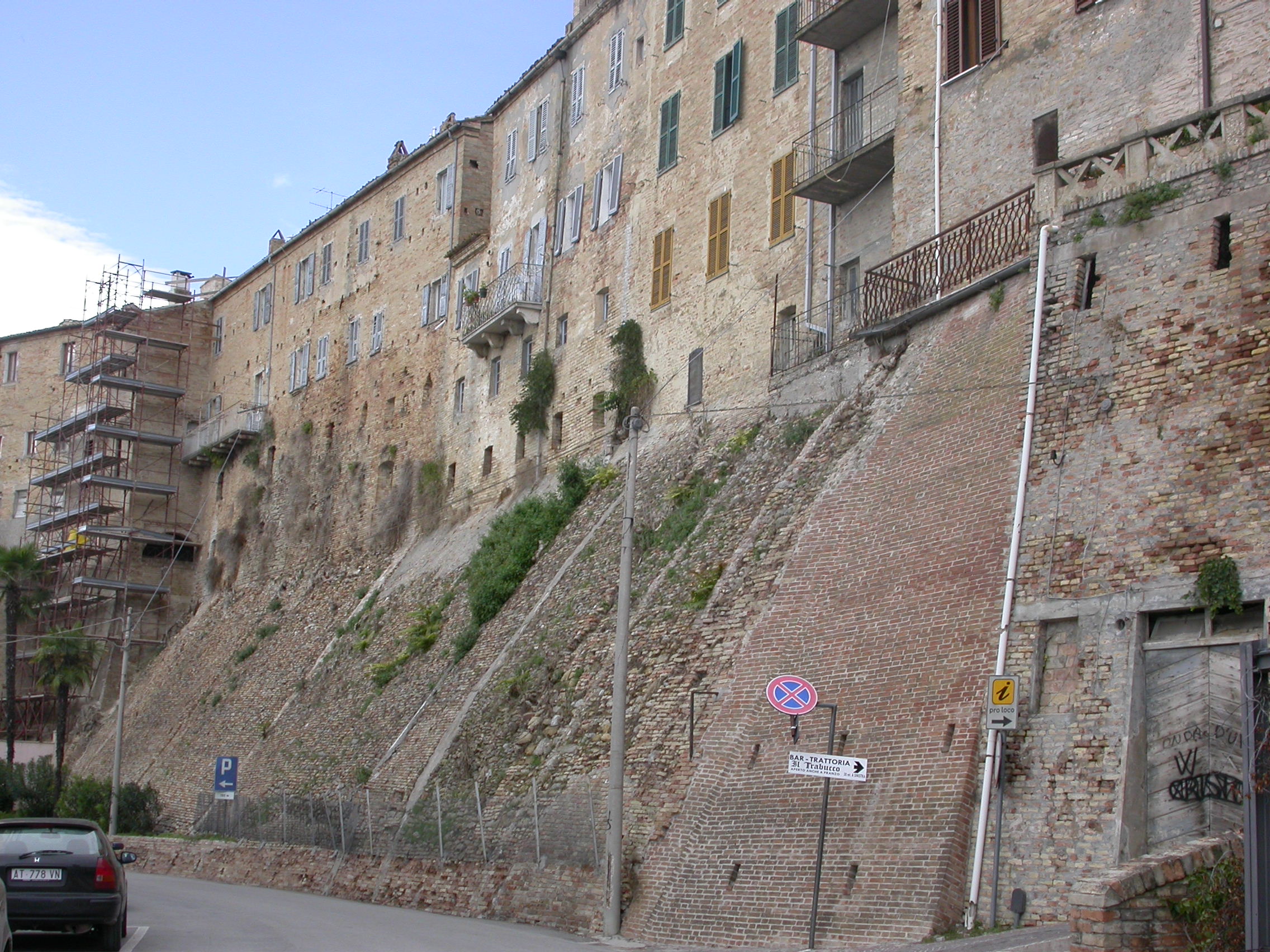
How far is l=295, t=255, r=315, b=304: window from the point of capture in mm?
53656

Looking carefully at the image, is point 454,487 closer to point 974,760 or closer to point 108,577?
point 108,577

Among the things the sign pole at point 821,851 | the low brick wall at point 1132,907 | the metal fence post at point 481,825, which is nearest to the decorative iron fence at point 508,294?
the metal fence post at point 481,825

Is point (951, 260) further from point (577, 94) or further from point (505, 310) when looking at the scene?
point (577, 94)

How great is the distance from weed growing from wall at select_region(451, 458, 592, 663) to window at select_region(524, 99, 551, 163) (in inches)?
406

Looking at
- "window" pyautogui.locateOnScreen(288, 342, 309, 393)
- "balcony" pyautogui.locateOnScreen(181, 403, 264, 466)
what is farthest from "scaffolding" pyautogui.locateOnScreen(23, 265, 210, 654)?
"window" pyautogui.locateOnScreen(288, 342, 309, 393)

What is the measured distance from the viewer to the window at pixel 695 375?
2941 cm

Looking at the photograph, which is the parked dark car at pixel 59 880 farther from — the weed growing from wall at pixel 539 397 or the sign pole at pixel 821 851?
the weed growing from wall at pixel 539 397

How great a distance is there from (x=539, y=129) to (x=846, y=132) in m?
14.6

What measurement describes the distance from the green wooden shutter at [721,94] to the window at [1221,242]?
1595cm

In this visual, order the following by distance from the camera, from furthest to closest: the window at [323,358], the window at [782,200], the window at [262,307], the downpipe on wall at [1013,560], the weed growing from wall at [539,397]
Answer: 1. the window at [262,307]
2. the window at [323,358]
3. the weed growing from wall at [539,397]
4. the window at [782,200]
5. the downpipe on wall at [1013,560]

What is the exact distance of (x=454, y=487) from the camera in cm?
4056

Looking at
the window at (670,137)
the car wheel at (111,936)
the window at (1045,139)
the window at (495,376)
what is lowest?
the car wheel at (111,936)

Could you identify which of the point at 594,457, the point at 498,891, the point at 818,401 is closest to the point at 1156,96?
the point at 818,401

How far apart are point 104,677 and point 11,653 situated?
3512 millimetres
